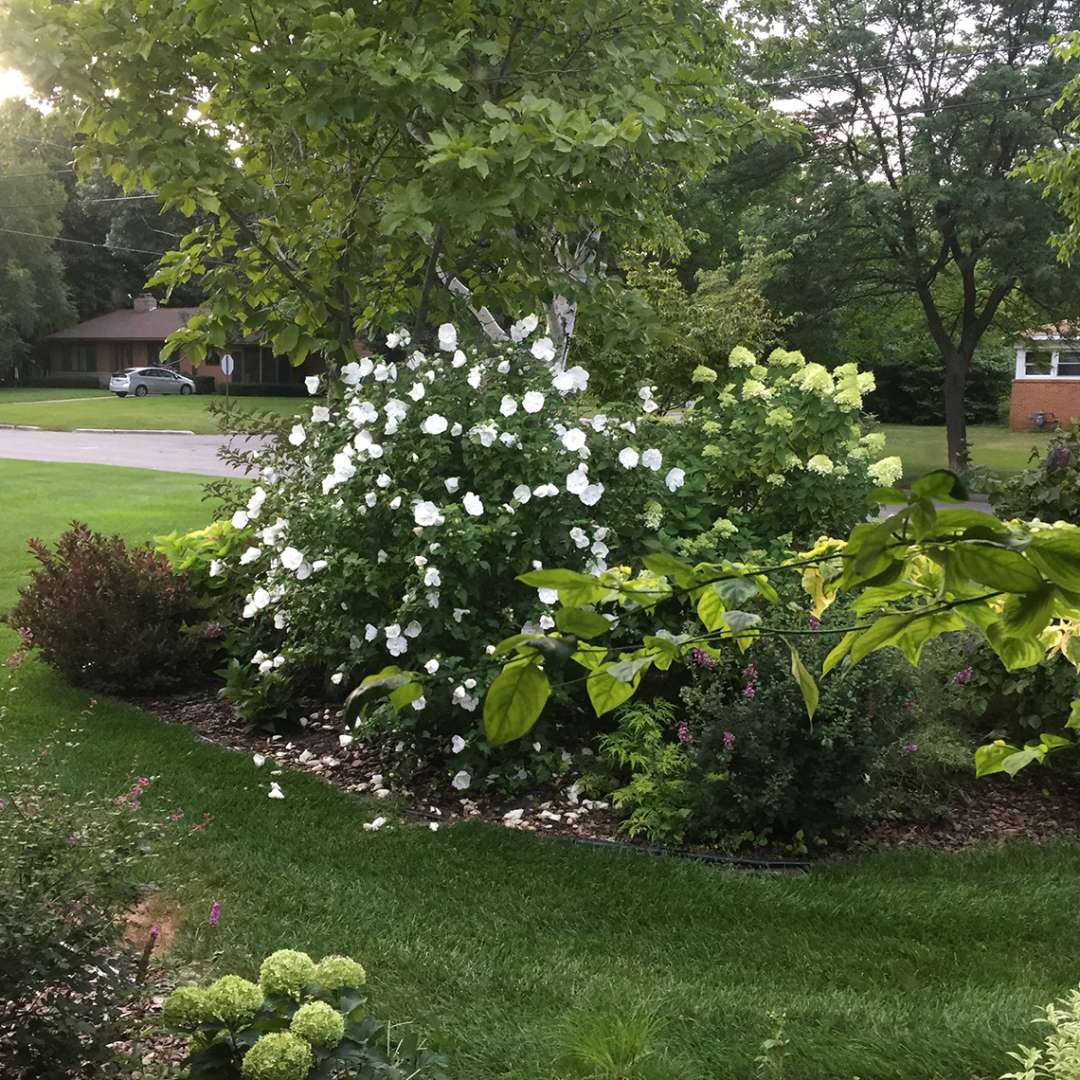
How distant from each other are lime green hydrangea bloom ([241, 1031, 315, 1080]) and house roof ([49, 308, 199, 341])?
2084 inches

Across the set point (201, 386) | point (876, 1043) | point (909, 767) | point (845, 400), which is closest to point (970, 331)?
point (845, 400)

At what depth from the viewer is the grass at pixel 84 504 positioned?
10.4 m

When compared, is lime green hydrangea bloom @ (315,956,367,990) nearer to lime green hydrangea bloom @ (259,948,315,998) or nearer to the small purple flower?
lime green hydrangea bloom @ (259,948,315,998)

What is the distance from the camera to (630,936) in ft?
10.9

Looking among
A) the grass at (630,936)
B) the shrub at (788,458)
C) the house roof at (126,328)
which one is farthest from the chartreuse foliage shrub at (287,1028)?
the house roof at (126,328)

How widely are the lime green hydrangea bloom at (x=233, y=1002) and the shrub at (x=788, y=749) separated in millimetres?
2260

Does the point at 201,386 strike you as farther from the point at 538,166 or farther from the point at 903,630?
the point at 903,630

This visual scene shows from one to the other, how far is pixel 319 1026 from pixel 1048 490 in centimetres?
435

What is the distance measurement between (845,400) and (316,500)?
2963 millimetres

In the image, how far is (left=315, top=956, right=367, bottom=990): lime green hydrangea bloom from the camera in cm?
210

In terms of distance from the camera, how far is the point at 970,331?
2038cm

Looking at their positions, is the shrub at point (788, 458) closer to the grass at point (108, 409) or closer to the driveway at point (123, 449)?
the driveway at point (123, 449)

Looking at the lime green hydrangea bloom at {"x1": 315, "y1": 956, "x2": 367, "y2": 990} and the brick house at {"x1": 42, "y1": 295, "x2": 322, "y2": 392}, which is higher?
the brick house at {"x1": 42, "y1": 295, "x2": 322, "y2": 392}

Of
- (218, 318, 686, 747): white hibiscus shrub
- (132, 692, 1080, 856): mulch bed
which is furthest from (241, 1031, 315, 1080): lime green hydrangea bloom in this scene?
(132, 692, 1080, 856): mulch bed
